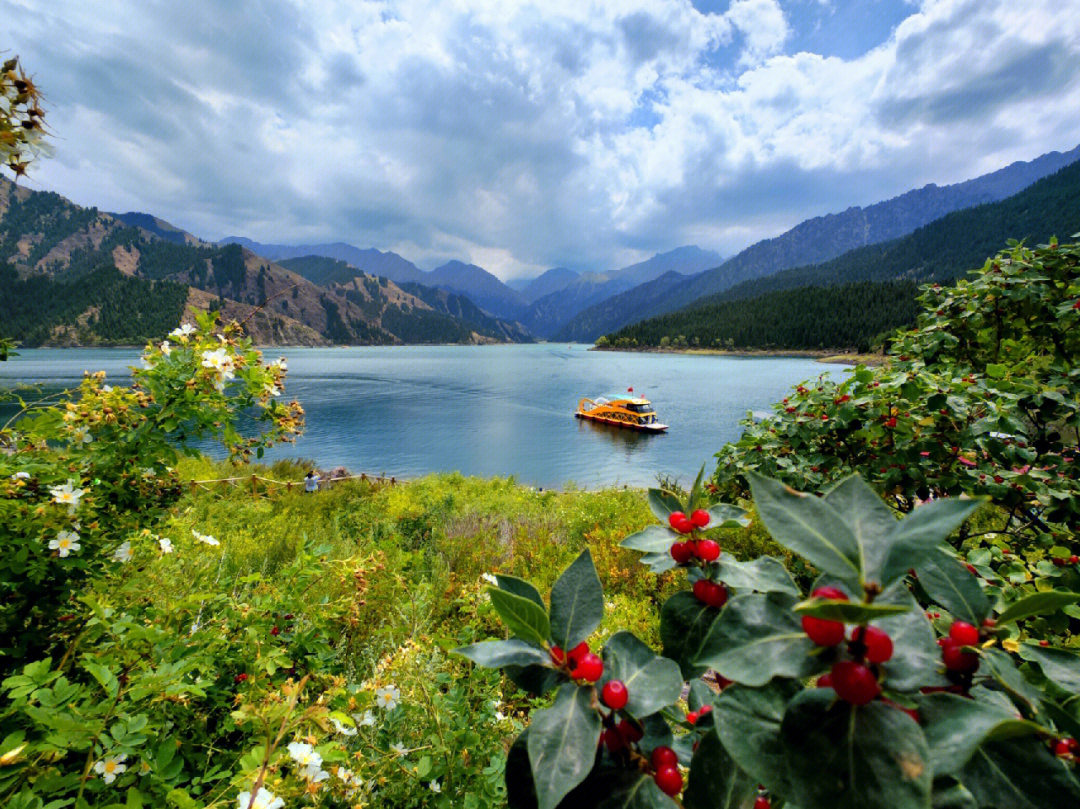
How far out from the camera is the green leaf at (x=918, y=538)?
Result: 0.47 m

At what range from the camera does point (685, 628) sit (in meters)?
0.80

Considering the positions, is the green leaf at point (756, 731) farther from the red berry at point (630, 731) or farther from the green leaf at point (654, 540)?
the green leaf at point (654, 540)

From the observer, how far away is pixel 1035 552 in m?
2.72

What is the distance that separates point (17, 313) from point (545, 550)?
18089 centimetres

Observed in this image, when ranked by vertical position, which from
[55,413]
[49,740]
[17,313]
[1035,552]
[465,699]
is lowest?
[465,699]

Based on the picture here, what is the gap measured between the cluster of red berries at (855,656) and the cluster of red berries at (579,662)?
0.30m

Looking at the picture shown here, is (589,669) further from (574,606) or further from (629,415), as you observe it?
(629,415)

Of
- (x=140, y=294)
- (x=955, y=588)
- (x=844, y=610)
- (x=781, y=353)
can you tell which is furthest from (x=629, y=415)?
(x=140, y=294)

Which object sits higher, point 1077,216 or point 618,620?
point 1077,216

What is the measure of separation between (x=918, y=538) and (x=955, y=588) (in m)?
0.29

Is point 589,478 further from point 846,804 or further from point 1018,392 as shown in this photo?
point 846,804

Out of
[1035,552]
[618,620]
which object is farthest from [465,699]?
[1035,552]

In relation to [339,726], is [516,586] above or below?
above

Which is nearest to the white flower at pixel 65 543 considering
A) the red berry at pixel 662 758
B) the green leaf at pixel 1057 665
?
the red berry at pixel 662 758
